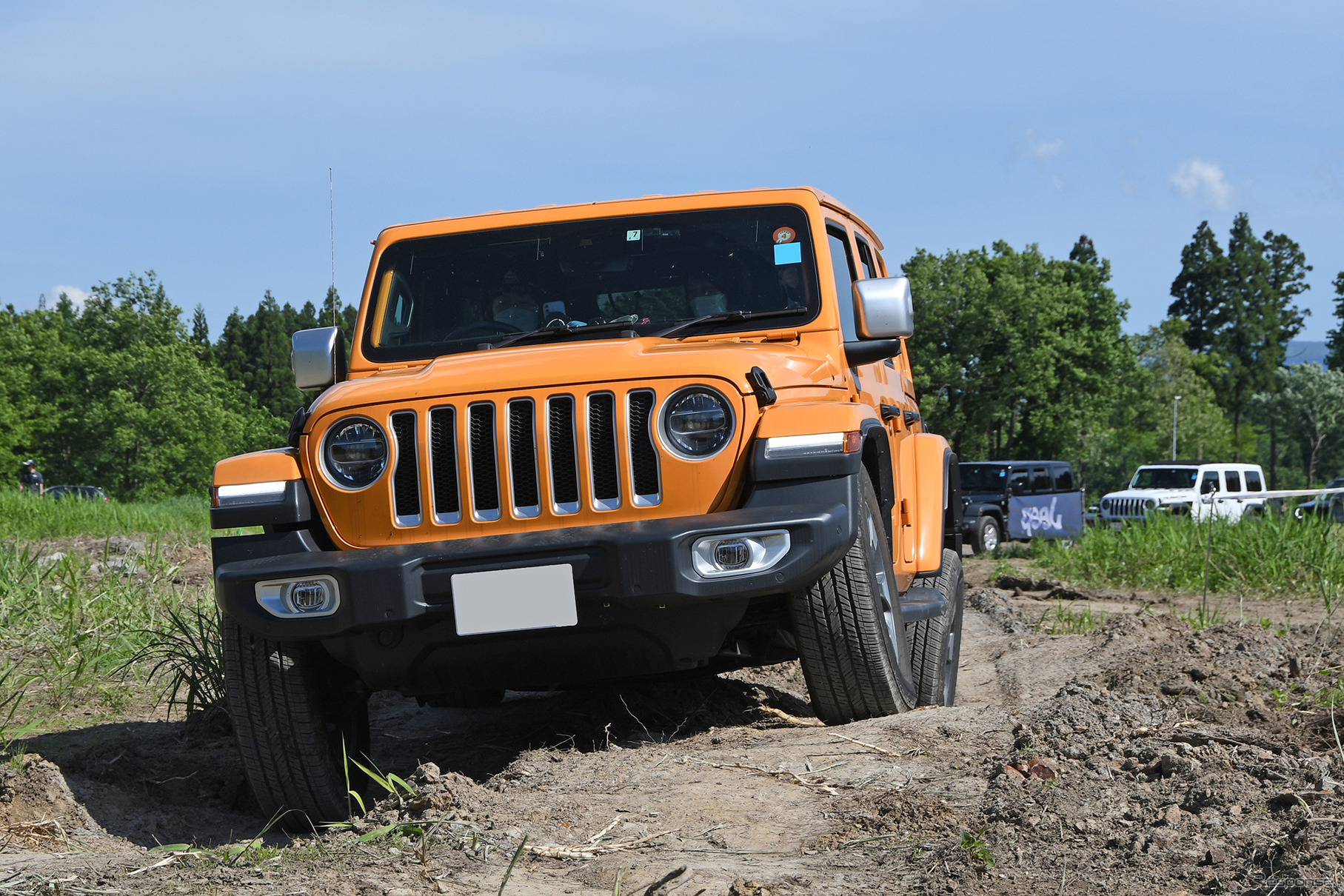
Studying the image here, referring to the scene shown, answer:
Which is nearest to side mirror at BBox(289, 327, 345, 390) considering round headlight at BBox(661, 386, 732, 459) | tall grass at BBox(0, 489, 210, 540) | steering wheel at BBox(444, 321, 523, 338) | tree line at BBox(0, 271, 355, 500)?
steering wheel at BBox(444, 321, 523, 338)

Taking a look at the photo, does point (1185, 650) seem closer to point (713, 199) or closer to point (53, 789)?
point (713, 199)

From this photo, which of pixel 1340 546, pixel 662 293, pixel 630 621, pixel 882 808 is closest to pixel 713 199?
pixel 662 293

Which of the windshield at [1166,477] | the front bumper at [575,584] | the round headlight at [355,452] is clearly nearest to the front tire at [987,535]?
the windshield at [1166,477]

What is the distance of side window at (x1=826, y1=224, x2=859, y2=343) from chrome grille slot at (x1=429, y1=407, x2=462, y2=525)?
1596 millimetres

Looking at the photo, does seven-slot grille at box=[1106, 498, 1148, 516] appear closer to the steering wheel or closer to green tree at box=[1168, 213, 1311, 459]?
the steering wheel

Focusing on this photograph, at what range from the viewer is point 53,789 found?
13.1ft

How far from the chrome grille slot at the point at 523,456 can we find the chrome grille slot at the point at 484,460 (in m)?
0.05

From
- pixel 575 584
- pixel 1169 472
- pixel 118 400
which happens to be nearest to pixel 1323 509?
pixel 575 584

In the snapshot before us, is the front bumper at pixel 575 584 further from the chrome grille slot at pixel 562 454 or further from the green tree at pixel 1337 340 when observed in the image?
the green tree at pixel 1337 340

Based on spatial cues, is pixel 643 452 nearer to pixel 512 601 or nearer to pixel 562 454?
pixel 562 454

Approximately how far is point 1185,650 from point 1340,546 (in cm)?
487

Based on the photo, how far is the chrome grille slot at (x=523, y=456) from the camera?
11.6 ft

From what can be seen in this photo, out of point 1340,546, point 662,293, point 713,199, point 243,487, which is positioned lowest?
point 1340,546

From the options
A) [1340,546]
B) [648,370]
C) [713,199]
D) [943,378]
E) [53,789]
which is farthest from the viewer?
[943,378]
